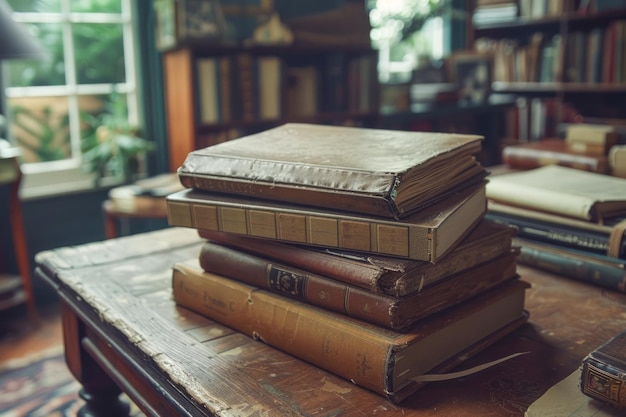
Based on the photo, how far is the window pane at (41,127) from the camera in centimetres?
298

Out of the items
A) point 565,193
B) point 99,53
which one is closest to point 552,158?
point 565,193

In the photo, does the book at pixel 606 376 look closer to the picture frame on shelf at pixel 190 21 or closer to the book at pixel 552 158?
the book at pixel 552 158

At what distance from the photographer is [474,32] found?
4.46 metres

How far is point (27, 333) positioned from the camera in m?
2.65

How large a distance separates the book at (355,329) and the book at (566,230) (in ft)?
0.64

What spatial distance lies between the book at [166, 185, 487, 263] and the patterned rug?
1216mm

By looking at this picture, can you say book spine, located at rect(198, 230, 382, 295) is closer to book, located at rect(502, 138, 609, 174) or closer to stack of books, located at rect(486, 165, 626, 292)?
stack of books, located at rect(486, 165, 626, 292)

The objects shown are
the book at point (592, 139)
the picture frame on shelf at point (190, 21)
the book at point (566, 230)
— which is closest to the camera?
the book at point (566, 230)

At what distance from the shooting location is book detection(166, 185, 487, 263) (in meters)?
0.63

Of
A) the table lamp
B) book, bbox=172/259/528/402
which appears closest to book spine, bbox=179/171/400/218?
book, bbox=172/259/528/402

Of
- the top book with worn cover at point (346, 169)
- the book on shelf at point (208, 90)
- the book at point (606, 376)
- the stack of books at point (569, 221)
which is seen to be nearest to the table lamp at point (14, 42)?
the book on shelf at point (208, 90)

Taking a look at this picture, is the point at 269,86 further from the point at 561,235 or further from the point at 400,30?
the point at 561,235

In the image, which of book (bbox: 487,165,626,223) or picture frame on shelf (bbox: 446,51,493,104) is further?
picture frame on shelf (bbox: 446,51,493,104)

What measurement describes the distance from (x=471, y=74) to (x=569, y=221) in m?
3.35
